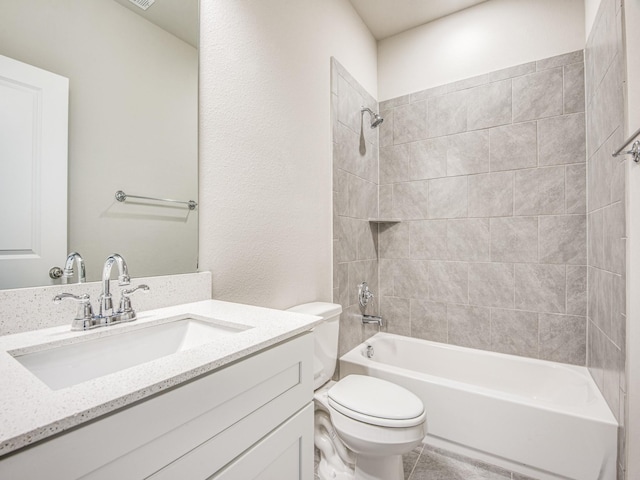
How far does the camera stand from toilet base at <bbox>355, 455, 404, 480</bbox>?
1.33 metres

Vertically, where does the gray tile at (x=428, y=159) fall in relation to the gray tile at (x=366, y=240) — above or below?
above

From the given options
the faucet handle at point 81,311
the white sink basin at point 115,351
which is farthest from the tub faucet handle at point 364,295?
the faucet handle at point 81,311

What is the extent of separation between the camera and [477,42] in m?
2.25

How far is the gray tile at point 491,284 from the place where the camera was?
2.13 m

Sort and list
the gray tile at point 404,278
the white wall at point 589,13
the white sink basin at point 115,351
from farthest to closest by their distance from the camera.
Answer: the gray tile at point 404,278, the white wall at point 589,13, the white sink basin at point 115,351

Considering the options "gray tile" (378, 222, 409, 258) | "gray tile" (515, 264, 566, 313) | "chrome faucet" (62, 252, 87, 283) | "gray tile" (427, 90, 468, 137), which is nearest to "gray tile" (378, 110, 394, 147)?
"gray tile" (427, 90, 468, 137)

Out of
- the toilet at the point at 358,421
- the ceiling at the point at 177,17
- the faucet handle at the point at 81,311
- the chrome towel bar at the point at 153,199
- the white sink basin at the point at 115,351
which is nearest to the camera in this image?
the white sink basin at the point at 115,351

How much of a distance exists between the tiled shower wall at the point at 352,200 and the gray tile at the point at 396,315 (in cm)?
9

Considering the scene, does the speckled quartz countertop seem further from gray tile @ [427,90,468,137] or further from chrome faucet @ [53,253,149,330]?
gray tile @ [427,90,468,137]

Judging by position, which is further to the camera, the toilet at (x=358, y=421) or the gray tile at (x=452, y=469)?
the gray tile at (x=452, y=469)

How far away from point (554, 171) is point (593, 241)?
0.50m

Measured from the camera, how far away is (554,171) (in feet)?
6.57

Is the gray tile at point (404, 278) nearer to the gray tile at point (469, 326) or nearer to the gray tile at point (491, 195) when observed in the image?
the gray tile at point (469, 326)

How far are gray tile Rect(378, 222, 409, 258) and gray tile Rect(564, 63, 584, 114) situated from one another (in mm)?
1252
